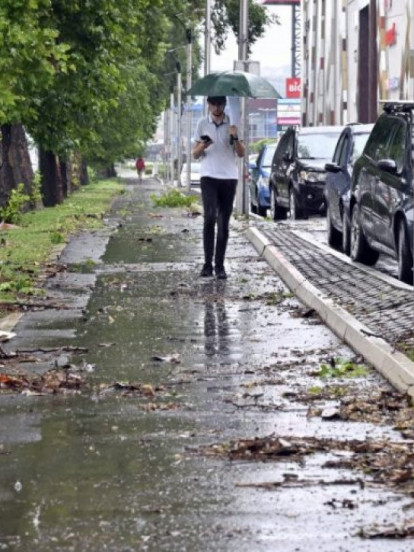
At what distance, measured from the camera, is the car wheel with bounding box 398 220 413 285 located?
16.3 metres

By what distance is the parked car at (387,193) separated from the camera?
1644 cm

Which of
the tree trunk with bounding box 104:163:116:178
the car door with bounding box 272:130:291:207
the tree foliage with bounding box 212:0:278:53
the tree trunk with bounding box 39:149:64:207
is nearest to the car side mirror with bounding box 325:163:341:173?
the car door with bounding box 272:130:291:207

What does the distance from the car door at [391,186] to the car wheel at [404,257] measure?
0.36 m

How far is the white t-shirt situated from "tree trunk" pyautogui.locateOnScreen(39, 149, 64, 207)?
1070 inches

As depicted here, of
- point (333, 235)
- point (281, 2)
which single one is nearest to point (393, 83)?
point (333, 235)

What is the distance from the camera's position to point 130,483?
7043 mm

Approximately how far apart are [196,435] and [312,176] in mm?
22634

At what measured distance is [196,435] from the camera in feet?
26.9

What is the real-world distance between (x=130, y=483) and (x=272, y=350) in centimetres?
466

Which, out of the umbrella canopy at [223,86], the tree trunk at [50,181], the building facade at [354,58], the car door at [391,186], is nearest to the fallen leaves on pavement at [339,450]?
the car door at [391,186]

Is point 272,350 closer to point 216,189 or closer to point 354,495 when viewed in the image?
point 354,495

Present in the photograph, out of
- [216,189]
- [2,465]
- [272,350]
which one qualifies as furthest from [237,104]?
[2,465]

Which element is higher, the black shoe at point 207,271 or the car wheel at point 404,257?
the car wheel at point 404,257

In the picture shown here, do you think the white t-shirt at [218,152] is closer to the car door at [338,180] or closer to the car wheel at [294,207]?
the car door at [338,180]
